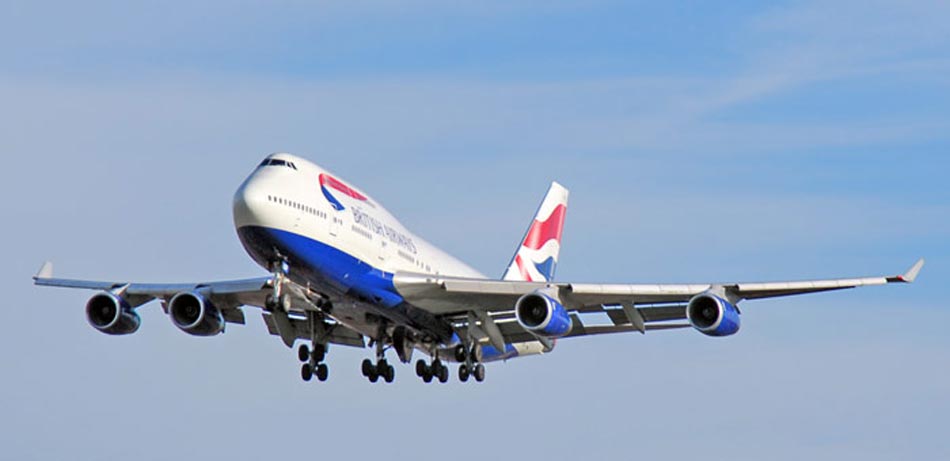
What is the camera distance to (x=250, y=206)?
55.5 m

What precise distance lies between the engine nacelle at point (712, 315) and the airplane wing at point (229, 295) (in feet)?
41.8

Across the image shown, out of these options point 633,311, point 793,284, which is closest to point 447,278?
point 633,311

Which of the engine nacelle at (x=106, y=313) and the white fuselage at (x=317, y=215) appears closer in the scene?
the white fuselage at (x=317, y=215)

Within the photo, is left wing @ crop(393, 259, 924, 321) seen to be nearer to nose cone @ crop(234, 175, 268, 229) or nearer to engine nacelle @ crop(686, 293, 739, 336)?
engine nacelle @ crop(686, 293, 739, 336)

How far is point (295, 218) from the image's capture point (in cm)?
5603

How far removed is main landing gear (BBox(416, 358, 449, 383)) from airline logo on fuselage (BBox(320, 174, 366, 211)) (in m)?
8.08

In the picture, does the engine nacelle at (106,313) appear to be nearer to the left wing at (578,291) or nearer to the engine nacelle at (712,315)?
the left wing at (578,291)

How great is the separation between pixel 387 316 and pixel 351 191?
4586 millimetres

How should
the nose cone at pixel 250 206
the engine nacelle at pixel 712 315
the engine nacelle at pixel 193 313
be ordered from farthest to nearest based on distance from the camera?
the engine nacelle at pixel 193 313
the engine nacelle at pixel 712 315
the nose cone at pixel 250 206

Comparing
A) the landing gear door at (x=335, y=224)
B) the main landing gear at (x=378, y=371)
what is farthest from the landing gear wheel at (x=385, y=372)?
the landing gear door at (x=335, y=224)

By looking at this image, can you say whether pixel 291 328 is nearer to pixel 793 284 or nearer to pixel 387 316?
pixel 387 316

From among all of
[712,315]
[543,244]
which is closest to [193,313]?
[712,315]

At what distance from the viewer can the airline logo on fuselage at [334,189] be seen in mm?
57719

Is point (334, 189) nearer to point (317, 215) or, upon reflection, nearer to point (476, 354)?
point (317, 215)
